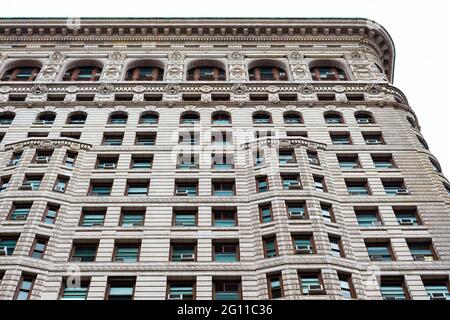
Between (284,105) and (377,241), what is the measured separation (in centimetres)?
1616

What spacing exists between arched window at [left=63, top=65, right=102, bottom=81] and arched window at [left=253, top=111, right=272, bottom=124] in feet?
49.4

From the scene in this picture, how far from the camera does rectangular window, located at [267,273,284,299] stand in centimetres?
3088

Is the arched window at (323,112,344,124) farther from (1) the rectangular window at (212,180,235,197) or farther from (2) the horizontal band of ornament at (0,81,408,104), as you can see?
(1) the rectangular window at (212,180,235,197)

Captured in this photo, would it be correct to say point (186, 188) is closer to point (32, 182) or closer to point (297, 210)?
point (297, 210)

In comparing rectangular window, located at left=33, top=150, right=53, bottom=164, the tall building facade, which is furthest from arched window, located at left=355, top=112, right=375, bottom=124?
rectangular window, located at left=33, top=150, right=53, bottom=164

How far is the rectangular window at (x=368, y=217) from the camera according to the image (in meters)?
36.1

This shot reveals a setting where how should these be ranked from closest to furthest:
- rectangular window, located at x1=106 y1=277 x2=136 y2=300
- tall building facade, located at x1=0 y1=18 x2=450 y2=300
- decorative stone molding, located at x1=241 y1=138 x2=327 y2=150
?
1. rectangular window, located at x1=106 y1=277 x2=136 y2=300
2. tall building facade, located at x1=0 y1=18 x2=450 y2=300
3. decorative stone molding, located at x1=241 y1=138 x2=327 y2=150

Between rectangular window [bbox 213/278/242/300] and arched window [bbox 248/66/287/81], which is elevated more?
arched window [bbox 248/66/287/81]

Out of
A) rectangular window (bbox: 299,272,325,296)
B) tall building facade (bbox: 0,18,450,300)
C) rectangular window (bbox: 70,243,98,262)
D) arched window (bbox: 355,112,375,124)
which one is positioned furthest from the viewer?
arched window (bbox: 355,112,375,124)

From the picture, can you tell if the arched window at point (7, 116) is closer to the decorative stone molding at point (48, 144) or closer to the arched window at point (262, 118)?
the decorative stone molding at point (48, 144)

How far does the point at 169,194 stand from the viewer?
3809cm

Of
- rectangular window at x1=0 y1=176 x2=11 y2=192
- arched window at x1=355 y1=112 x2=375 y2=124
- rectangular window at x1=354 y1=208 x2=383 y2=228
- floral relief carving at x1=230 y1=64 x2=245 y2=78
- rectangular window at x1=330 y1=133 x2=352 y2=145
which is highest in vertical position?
floral relief carving at x1=230 y1=64 x2=245 y2=78
